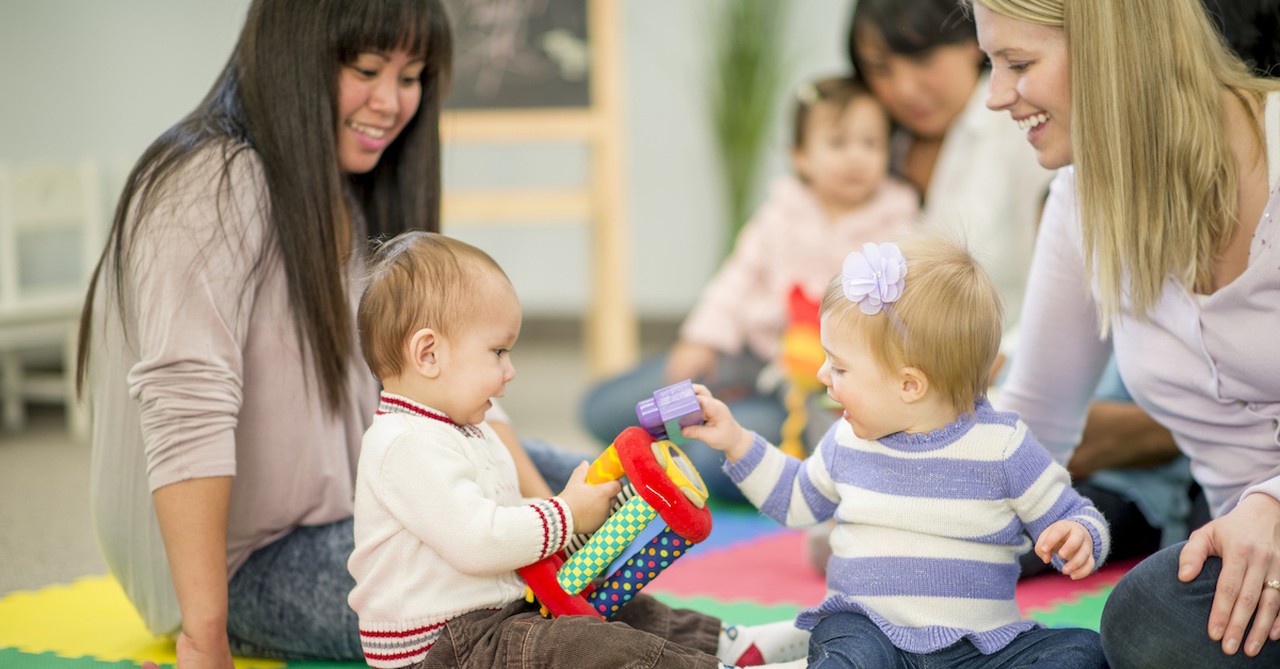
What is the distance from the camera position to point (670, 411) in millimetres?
1269

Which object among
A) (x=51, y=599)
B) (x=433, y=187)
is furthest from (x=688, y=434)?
(x=51, y=599)

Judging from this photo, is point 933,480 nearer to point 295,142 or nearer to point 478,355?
point 478,355

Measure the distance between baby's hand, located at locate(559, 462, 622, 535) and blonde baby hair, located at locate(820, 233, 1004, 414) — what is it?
0.95ft

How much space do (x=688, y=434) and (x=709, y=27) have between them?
3033 mm

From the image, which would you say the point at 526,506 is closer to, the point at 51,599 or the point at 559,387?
the point at 51,599

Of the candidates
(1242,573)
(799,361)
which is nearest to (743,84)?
(799,361)

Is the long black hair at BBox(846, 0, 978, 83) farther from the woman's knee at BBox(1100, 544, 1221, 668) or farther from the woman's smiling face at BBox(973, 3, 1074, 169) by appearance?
the woman's knee at BBox(1100, 544, 1221, 668)

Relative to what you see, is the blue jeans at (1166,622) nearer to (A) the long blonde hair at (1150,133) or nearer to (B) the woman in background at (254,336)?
(A) the long blonde hair at (1150,133)

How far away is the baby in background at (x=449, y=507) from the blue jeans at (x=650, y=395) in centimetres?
126

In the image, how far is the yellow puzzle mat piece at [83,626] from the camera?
5.28 feet

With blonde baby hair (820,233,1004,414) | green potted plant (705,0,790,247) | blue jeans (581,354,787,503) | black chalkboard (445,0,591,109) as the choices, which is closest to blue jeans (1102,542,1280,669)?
blonde baby hair (820,233,1004,414)

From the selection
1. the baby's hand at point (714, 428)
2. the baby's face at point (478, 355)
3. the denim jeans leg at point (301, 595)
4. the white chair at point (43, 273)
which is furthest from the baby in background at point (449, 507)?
the white chair at point (43, 273)

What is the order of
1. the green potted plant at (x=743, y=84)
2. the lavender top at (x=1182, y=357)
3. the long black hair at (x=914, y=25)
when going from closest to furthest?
the lavender top at (x=1182, y=357)
the long black hair at (x=914, y=25)
the green potted plant at (x=743, y=84)

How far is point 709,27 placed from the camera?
4117 millimetres
